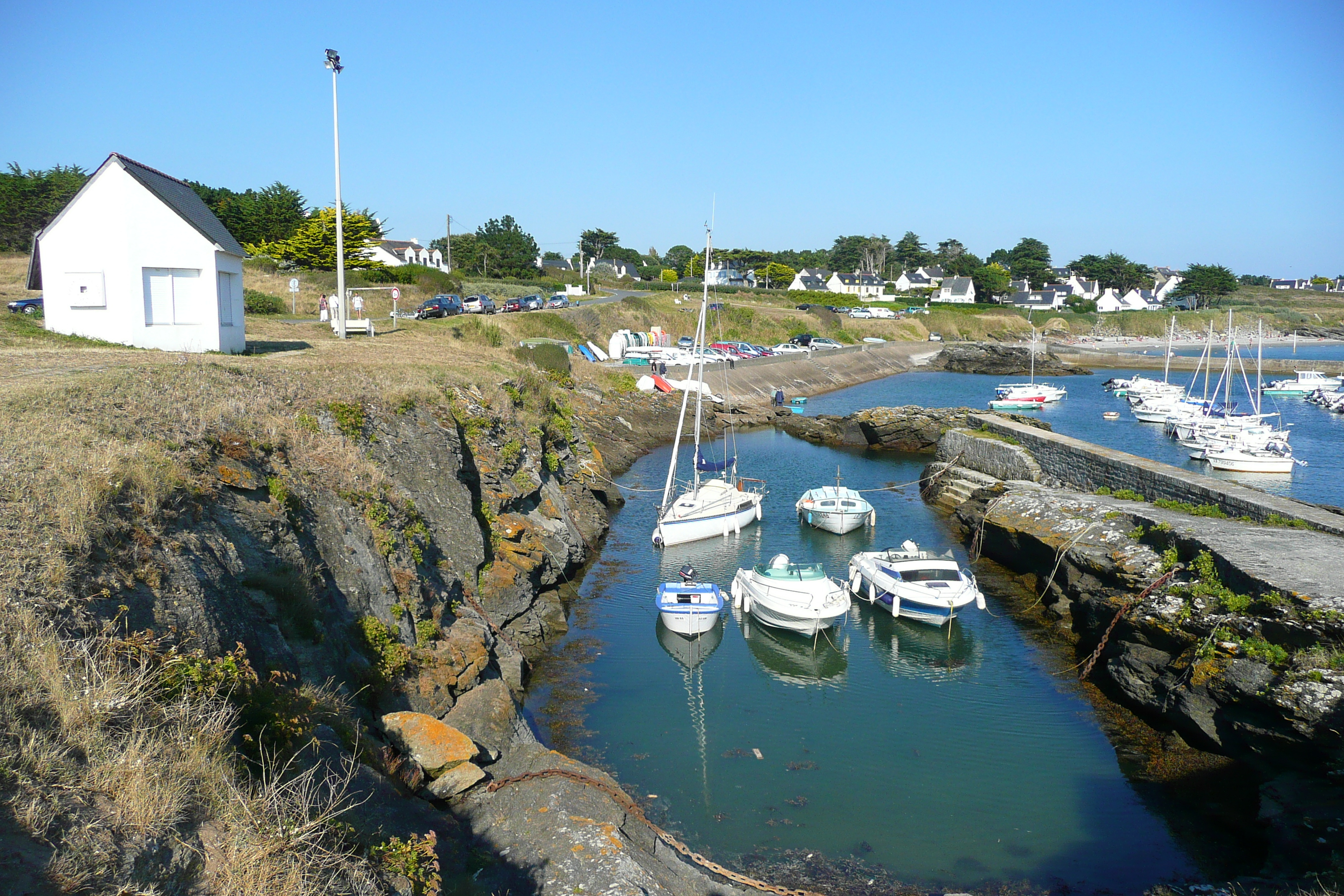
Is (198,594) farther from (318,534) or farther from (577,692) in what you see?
(577,692)

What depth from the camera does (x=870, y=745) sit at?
1708 cm

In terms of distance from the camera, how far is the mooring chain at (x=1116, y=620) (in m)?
18.7

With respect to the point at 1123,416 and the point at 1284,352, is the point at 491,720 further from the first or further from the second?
the point at 1284,352

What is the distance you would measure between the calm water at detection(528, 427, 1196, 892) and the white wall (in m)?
14.4

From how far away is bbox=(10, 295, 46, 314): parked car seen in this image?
2868 centimetres

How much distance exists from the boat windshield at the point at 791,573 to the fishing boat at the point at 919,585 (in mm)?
1827

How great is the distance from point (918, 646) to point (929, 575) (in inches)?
82.3

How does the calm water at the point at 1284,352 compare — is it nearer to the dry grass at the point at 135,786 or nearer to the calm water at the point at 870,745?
the calm water at the point at 870,745

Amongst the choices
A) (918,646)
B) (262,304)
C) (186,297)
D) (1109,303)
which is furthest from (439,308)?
(1109,303)

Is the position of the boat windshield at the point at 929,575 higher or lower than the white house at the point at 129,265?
lower

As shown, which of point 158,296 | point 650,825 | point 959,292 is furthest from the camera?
point 959,292

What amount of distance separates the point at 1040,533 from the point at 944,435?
55.2 ft

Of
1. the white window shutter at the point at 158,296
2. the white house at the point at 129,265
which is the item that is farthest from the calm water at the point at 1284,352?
the white window shutter at the point at 158,296

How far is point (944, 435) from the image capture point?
40875 millimetres
